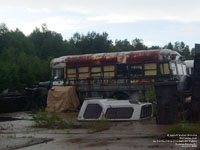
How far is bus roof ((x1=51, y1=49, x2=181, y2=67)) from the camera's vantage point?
20344 mm

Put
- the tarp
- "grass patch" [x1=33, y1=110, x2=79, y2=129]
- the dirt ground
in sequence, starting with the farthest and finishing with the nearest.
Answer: the tarp, "grass patch" [x1=33, y1=110, x2=79, y2=129], the dirt ground

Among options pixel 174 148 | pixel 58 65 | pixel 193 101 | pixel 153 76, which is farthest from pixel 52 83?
pixel 174 148

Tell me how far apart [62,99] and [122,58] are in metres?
4.34

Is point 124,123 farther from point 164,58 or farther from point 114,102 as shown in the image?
point 164,58

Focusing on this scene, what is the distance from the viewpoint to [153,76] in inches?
799

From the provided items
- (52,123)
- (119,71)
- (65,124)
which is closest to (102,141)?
(65,124)

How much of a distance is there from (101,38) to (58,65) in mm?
43115

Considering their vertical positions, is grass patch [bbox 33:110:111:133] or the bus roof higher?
the bus roof

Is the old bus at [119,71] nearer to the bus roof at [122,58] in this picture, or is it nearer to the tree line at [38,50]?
the bus roof at [122,58]

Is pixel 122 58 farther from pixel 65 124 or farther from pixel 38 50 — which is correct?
pixel 38 50

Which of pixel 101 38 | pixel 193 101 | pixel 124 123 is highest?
pixel 101 38

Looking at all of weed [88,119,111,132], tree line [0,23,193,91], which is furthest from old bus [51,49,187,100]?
tree line [0,23,193,91]

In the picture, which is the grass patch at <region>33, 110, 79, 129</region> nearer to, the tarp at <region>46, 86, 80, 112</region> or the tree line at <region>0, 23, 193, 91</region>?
the tarp at <region>46, 86, 80, 112</region>

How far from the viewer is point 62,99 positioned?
68.9ft
